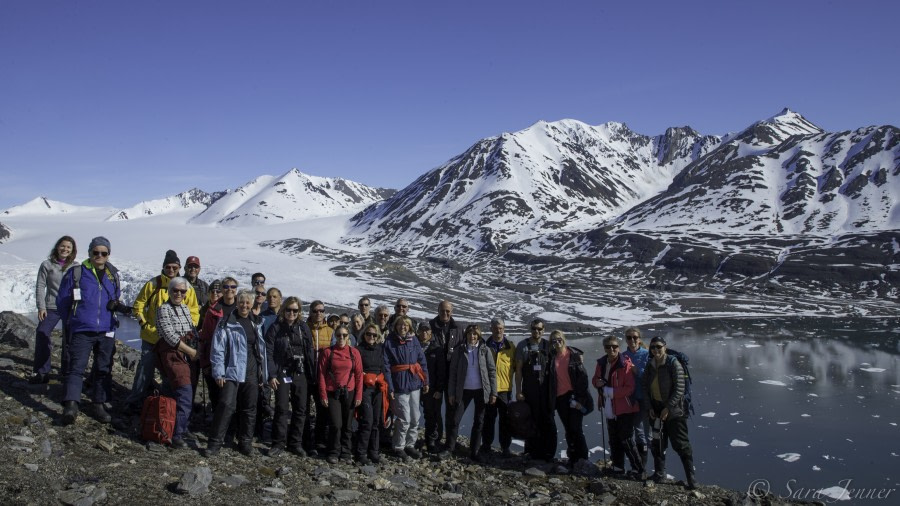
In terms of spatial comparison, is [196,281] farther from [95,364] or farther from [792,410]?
[792,410]

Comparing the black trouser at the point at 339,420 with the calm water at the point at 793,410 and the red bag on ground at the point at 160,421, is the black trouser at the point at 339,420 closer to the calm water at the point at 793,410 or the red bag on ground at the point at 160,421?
the red bag on ground at the point at 160,421

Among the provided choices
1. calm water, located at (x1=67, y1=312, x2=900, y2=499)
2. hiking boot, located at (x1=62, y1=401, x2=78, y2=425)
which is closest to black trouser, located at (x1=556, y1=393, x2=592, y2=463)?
hiking boot, located at (x1=62, y1=401, x2=78, y2=425)

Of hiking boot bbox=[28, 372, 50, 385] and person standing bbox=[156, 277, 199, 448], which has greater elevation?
person standing bbox=[156, 277, 199, 448]

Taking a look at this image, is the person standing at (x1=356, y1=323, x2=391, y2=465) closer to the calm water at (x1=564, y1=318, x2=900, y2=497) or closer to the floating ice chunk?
the calm water at (x1=564, y1=318, x2=900, y2=497)

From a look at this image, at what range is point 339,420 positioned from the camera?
28.8 feet

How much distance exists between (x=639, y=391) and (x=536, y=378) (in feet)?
5.47

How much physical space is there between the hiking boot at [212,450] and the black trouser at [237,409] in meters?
0.03

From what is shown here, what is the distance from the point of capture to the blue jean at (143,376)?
872cm

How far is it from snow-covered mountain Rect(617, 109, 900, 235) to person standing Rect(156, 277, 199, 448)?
140405 millimetres

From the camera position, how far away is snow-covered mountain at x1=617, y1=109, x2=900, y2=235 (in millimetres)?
133125

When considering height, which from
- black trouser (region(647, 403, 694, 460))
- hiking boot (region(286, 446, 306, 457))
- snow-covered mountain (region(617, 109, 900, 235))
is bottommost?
hiking boot (region(286, 446, 306, 457))

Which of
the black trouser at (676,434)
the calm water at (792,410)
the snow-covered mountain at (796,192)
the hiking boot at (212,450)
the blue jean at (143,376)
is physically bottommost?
the calm water at (792,410)

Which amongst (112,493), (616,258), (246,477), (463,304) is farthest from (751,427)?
(616,258)

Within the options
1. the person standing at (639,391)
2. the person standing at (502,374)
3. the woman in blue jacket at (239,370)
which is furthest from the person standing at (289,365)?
the person standing at (639,391)
